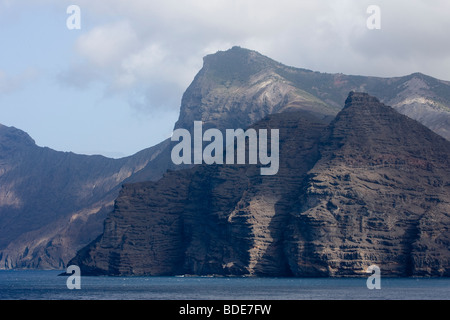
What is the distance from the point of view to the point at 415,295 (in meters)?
142
